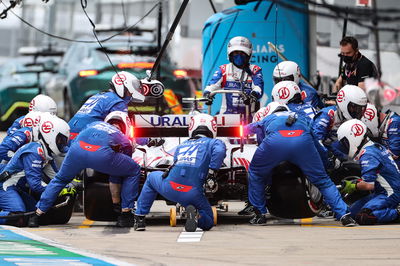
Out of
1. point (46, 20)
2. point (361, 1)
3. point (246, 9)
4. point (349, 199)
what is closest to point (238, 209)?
point (349, 199)

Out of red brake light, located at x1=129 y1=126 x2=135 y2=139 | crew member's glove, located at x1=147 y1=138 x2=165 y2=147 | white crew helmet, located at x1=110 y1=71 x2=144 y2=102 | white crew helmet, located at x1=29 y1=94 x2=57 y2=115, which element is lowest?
crew member's glove, located at x1=147 y1=138 x2=165 y2=147

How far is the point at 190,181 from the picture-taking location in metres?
13.5

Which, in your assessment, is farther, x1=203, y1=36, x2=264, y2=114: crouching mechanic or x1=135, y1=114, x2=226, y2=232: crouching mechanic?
x1=203, y1=36, x2=264, y2=114: crouching mechanic

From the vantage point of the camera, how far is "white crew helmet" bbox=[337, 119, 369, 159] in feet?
47.5

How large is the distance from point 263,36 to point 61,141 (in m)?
6.88

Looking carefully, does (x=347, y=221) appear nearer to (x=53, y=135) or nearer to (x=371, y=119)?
(x=371, y=119)

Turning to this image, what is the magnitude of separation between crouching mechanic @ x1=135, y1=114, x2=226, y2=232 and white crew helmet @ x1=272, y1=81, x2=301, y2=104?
198cm

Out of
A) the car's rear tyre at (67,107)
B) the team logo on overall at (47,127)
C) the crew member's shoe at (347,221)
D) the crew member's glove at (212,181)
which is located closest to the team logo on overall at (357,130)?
the crew member's shoe at (347,221)

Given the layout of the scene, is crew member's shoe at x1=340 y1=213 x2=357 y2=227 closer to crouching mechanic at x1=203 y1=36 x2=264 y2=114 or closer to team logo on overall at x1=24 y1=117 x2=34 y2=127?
crouching mechanic at x1=203 y1=36 x2=264 y2=114

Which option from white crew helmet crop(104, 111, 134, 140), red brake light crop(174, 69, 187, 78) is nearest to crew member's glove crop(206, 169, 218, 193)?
white crew helmet crop(104, 111, 134, 140)

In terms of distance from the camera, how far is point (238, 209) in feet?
56.6

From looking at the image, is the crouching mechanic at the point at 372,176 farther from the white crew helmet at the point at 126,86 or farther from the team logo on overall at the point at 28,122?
the team logo on overall at the point at 28,122

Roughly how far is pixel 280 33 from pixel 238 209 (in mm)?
4488

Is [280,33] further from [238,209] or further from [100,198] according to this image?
[100,198]
